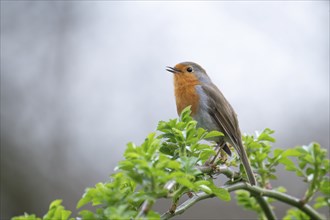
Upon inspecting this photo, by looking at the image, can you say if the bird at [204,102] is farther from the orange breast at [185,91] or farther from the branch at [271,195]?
the branch at [271,195]

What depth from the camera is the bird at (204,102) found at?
3014 millimetres

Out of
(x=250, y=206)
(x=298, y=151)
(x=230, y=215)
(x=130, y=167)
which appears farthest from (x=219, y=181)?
(x=130, y=167)

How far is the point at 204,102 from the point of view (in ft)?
11.0

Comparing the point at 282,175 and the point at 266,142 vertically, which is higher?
the point at 266,142

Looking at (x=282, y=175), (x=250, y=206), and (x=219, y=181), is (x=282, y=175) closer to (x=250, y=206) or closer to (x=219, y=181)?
(x=219, y=181)

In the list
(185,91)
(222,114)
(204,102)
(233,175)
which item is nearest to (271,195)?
(233,175)

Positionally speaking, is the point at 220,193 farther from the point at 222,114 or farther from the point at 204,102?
the point at 204,102

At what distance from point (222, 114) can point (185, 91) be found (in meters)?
0.39

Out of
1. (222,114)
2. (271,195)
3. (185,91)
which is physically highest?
(185,91)

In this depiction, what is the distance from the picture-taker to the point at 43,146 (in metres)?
5.98

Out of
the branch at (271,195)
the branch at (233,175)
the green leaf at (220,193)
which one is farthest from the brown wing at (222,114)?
the green leaf at (220,193)

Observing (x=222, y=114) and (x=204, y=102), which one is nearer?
(x=222, y=114)

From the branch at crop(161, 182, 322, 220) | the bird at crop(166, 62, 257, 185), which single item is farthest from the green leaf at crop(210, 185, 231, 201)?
the bird at crop(166, 62, 257, 185)

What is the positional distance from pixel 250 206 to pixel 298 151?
37 centimetres
